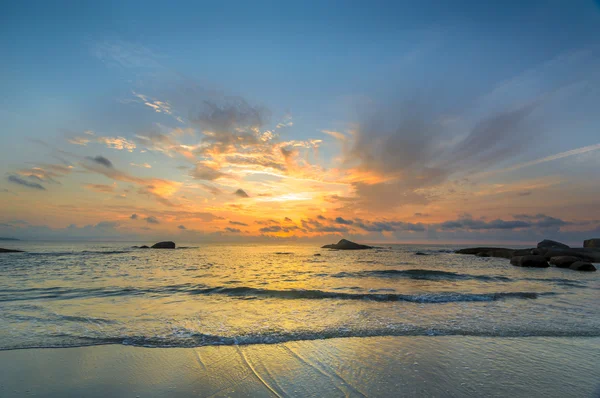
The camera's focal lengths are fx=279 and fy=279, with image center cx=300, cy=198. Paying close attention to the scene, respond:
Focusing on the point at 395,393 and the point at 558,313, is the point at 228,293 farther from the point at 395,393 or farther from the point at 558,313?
the point at 558,313

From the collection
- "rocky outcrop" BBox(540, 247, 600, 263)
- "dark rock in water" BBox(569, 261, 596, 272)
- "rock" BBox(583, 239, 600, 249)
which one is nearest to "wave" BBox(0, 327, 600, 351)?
"dark rock in water" BBox(569, 261, 596, 272)

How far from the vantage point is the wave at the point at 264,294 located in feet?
48.7

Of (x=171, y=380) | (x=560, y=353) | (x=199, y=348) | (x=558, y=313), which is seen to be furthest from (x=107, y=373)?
(x=558, y=313)

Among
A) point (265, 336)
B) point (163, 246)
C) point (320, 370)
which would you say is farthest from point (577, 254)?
point (163, 246)

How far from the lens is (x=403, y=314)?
38.3 feet

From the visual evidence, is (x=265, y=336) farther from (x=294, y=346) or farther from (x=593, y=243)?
(x=593, y=243)

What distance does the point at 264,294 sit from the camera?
53.7 feet

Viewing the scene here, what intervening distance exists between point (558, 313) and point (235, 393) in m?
13.9

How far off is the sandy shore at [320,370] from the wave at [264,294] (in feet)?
23.4

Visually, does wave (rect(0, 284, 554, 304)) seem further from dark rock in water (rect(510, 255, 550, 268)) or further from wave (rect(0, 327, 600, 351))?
dark rock in water (rect(510, 255, 550, 268))

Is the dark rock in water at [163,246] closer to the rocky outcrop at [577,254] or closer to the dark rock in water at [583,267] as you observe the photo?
the rocky outcrop at [577,254]

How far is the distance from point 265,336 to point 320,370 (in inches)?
116

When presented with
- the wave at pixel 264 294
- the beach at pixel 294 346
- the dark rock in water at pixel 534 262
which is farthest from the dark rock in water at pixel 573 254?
the beach at pixel 294 346

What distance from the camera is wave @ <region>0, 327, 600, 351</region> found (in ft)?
26.2
